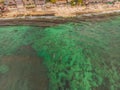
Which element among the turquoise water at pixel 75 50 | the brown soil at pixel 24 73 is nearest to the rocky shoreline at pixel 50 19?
the turquoise water at pixel 75 50

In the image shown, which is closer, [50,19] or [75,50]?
[75,50]

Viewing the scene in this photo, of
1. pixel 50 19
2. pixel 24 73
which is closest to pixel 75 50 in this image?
pixel 24 73

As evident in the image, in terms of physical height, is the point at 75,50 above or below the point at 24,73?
above

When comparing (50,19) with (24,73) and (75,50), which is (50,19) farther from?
(24,73)

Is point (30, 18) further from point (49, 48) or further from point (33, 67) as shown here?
point (33, 67)

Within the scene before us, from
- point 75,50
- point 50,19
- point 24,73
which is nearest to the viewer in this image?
point 24,73

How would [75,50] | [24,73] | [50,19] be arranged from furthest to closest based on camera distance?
[50,19] < [75,50] < [24,73]
